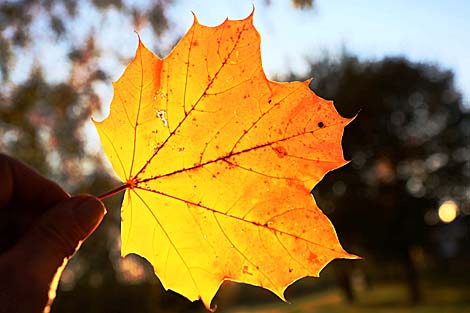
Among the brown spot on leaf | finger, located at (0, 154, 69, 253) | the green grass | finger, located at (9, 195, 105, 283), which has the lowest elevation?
finger, located at (9, 195, 105, 283)

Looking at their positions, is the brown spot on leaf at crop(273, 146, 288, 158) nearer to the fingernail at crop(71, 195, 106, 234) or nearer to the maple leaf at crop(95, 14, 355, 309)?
the maple leaf at crop(95, 14, 355, 309)

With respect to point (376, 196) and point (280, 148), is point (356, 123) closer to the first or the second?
point (376, 196)

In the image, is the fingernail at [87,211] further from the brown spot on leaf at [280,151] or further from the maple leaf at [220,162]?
the brown spot on leaf at [280,151]

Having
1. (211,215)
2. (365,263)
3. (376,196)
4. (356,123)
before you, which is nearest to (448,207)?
(376,196)

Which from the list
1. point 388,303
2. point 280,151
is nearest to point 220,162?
point 280,151

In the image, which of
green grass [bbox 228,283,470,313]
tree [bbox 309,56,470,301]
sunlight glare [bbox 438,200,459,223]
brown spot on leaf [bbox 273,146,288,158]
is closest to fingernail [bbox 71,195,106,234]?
brown spot on leaf [bbox 273,146,288,158]

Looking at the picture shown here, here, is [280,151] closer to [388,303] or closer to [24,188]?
[24,188]
